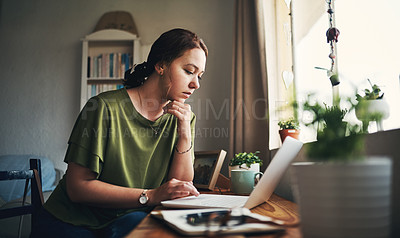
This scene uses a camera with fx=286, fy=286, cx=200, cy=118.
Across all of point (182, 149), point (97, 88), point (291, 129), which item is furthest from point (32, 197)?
point (97, 88)

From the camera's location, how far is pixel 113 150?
3.53ft

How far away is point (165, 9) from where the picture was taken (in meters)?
3.17

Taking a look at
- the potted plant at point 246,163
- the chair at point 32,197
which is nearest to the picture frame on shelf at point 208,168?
the potted plant at point 246,163

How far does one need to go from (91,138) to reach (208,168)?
0.72 metres

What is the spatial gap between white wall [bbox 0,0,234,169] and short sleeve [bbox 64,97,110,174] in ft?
6.29

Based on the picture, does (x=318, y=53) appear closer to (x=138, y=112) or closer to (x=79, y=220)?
(x=138, y=112)

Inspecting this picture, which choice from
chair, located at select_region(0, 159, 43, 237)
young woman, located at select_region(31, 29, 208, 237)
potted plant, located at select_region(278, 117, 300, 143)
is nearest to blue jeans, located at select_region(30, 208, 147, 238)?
young woman, located at select_region(31, 29, 208, 237)

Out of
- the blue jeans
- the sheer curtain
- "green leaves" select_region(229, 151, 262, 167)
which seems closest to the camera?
the blue jeans

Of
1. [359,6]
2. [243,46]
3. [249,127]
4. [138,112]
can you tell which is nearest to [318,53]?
[359,6]

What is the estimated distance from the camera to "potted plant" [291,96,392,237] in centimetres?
36

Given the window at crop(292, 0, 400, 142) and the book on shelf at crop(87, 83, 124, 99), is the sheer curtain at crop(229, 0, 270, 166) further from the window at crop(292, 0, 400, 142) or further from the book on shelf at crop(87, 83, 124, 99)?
the book on shelf at crop(87, 83, 124, 99)

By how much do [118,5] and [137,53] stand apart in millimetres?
710

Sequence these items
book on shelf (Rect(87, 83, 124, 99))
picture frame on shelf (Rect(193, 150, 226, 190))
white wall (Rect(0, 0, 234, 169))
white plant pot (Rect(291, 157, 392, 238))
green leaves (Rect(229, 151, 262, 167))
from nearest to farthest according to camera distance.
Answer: white plant pot (Rect(291, 157, 392, 238)) → green leaves (Rect(229, 151, 262, 167)) → picture frame on shelf (Rect(193, 150, 226, 190)) → book on shelf (Rect(87, 83, 124, 99)) → white wall (Rect(0, 0, 234, 169))

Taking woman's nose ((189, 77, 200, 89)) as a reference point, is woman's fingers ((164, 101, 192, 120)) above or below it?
below
